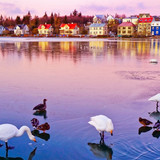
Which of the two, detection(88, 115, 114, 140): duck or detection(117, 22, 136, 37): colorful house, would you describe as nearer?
detection(88, 115, 114, 140): duck

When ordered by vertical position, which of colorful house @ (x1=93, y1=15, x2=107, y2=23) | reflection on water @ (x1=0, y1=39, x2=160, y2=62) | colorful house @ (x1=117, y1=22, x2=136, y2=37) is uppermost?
colorful house @ (x1=93, y1=15, x2=107, y2=23)

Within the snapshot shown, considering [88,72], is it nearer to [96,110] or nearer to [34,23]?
Result: [96,110]

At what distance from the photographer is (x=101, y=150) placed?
6.30 m

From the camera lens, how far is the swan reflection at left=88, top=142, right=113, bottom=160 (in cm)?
607

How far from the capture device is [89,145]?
6496 mm

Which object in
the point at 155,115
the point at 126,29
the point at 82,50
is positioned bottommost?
the point at 155,115

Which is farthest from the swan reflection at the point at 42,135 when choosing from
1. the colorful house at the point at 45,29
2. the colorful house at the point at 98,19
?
the colorful house at the point at 98,19

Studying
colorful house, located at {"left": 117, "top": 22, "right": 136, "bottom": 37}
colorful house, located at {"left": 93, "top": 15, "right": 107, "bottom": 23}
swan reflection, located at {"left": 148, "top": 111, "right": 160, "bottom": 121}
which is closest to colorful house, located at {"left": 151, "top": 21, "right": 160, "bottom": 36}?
colorful house, located at {"left": 117, "top": 22, "right": 136, "bottom": 37}

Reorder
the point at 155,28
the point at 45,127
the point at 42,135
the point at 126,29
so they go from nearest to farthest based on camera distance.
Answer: the point at 42,135
the point at 45,127
the point at 155,28
the point at 126,29

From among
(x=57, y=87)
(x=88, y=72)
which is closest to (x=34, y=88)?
(x=57, y=87)

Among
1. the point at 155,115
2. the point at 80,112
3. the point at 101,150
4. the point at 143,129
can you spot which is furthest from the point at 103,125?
the point at 155,115

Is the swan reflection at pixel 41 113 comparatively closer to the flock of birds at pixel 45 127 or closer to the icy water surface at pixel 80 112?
the icy water surface at pixel 80 112

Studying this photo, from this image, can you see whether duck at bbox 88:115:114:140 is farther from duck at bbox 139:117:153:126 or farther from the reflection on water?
the reflection on water

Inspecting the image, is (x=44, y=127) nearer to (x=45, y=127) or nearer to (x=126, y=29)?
(x=45, y=127)
